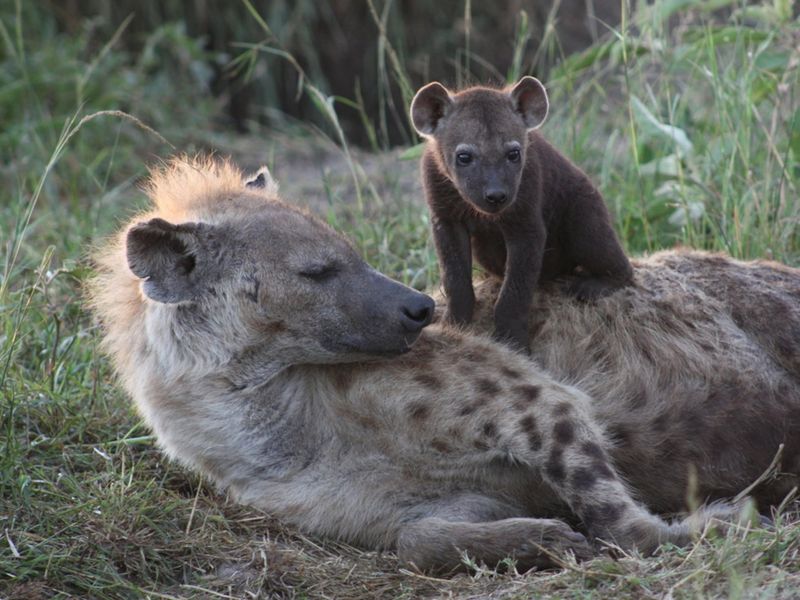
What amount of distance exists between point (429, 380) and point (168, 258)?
864 mm

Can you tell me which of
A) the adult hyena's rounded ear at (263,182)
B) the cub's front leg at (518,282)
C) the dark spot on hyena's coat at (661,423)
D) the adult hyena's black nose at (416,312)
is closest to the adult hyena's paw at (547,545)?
the dark spot on hyena's coat at (661,423)

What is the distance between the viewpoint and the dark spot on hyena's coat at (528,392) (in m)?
3.61

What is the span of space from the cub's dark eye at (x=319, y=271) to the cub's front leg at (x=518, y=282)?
608mm

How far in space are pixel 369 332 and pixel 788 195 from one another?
2386mm

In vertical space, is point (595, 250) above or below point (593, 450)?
above

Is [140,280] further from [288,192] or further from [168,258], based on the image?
[288,192]

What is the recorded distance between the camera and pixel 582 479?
11.3 ft

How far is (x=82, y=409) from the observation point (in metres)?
4.41

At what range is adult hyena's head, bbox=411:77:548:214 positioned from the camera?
380cm

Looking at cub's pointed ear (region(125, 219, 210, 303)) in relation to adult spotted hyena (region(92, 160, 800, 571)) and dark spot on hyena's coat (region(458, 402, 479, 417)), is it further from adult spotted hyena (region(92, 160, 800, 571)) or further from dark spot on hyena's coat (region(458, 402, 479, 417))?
dark spot on hyena's coat (region(458, 402, 479, 417))

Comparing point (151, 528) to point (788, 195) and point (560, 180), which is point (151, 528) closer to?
point (560, 180)

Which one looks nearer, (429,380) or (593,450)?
(593,450)

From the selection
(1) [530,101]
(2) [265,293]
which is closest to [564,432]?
(2) [265,293]

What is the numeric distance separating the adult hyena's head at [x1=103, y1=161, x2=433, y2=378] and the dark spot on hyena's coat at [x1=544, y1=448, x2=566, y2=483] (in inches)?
20.9
